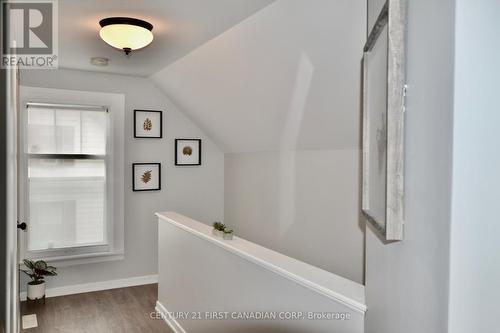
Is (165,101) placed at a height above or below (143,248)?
above

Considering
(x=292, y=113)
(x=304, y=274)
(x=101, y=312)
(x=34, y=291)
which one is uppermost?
(x=292, y=113)

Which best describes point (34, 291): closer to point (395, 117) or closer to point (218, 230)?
point (218, 230)

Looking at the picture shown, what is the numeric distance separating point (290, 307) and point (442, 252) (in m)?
1.13

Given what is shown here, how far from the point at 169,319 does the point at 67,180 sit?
1.85 meters

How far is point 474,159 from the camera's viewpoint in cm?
80

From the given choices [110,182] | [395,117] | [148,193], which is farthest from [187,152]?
[395,117]

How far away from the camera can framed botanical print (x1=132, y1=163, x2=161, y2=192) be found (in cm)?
443

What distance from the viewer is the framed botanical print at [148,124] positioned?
14.5 feet

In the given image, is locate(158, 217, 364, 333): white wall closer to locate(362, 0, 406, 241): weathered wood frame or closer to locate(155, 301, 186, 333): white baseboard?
locate(155, 301, 186, 333): white baseboard

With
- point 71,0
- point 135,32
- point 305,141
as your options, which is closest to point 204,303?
point 305,141

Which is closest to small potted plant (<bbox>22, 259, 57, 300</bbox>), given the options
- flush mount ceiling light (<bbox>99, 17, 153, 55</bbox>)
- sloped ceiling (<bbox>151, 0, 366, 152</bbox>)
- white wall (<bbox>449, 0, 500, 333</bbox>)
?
sloped ceiling (<bbox>151, 0, 366, 152</bbox>)

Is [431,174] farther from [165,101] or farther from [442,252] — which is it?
[165,101]

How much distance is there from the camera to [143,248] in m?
4.54

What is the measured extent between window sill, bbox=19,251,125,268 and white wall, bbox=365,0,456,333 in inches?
148
